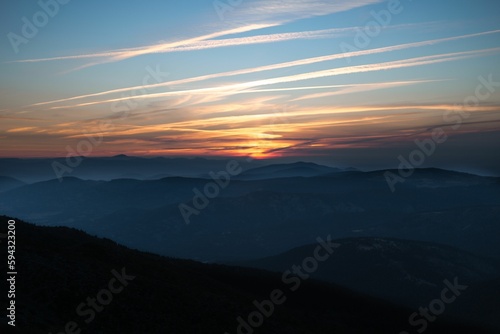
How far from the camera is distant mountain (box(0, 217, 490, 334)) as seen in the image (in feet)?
125

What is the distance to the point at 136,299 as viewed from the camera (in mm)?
44938

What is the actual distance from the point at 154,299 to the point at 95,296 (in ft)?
21.9

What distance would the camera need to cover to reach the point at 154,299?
46188 mm

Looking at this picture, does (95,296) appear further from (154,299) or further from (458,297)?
(458,297)

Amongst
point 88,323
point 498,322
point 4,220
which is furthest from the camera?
point 498,322

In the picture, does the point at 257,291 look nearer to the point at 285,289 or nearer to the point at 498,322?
the point at 285,289

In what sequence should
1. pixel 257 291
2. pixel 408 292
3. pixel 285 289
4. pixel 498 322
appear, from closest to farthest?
pixel 257 291, pixel 285 289, pixel 498 322, pixel 408 292

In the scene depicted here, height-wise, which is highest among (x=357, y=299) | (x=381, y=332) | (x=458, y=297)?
(x=458, y=297)

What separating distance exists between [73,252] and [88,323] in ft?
62.1

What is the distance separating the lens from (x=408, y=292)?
19762 cm

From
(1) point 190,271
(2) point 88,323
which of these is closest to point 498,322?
(1) point 190,271

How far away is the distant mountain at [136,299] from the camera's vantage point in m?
38.2

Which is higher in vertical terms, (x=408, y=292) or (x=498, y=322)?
(x=408, y=292)

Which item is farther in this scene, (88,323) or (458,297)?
(458,297)
